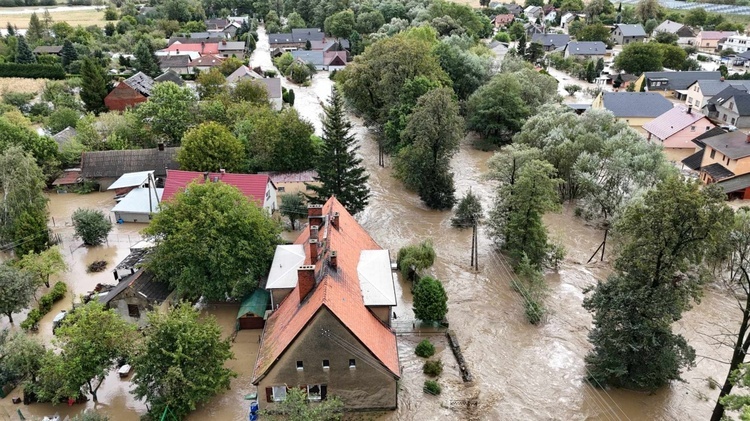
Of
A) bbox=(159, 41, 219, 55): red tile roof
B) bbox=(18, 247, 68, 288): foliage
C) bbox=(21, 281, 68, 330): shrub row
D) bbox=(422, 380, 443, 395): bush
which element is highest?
bbox=(159, 41, 219, 55): red tile roof

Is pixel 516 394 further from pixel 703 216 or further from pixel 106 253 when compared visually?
pixel 106 253

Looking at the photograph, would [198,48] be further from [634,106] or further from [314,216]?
[314,216]

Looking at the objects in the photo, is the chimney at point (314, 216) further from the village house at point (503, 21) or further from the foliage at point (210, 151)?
the village house at point (503, 21)

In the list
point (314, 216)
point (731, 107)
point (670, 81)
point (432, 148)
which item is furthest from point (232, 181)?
point (670, 81)

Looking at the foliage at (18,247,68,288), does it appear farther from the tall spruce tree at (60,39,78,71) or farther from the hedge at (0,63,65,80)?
the tall spruce tree at (60,39,78,71)

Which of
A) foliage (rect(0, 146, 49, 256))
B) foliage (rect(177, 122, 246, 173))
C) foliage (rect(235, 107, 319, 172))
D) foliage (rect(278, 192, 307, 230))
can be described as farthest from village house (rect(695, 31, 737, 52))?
foliage (rect(0, 146, 49, 256))

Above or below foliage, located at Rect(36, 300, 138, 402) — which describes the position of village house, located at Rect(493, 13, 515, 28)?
above
